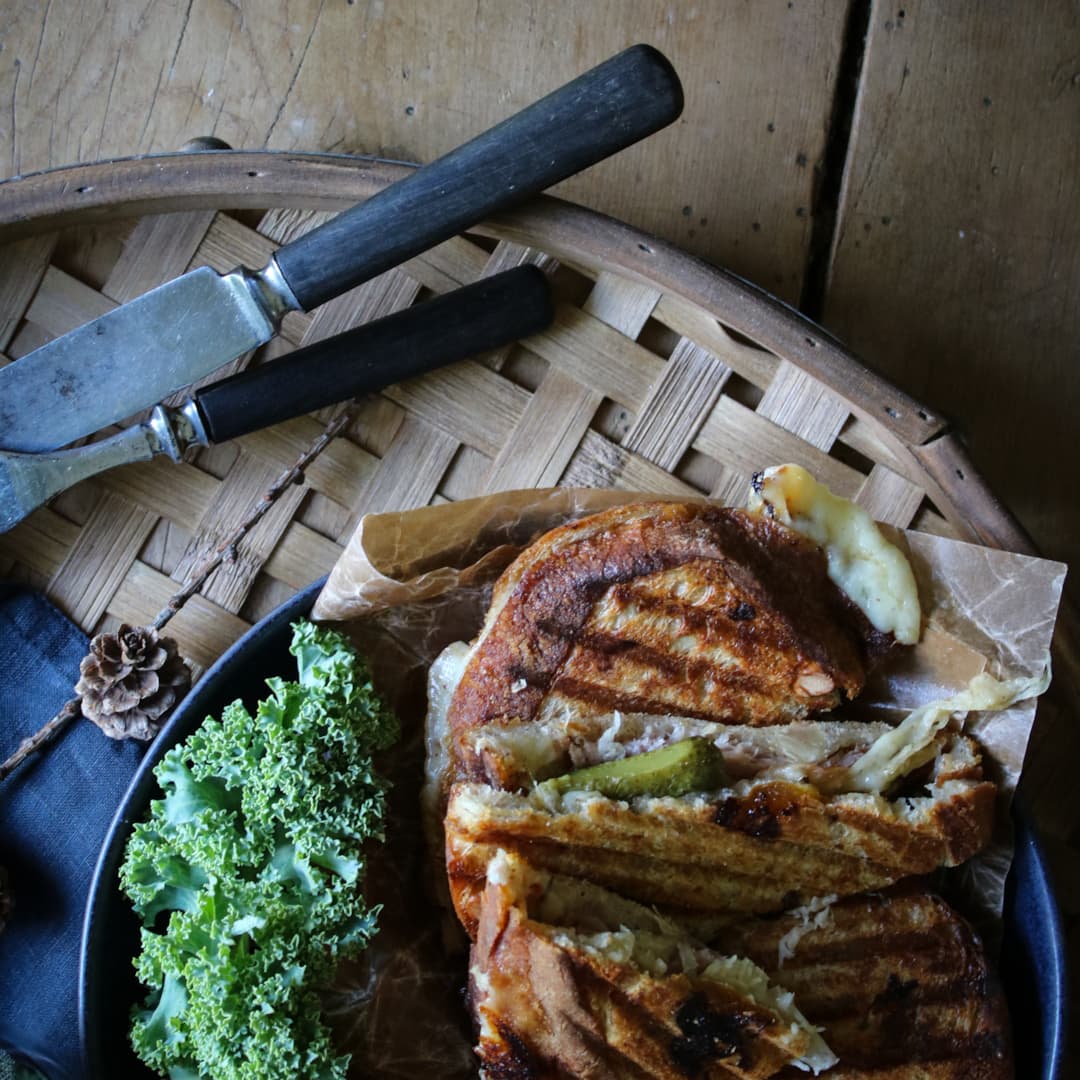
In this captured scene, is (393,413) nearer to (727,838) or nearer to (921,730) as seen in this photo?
(727,838)

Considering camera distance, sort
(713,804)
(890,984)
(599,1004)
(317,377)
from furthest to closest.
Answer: (317,377) < (890,984) < (713,804) < (599,1004)

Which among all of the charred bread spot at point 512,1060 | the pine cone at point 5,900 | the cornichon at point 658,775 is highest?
the cornichon at point 658,775

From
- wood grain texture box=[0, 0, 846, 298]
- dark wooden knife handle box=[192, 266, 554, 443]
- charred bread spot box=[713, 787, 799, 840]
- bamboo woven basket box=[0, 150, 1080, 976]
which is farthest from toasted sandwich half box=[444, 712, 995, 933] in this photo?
wood grain texture box=[0, 0, 846, 298]

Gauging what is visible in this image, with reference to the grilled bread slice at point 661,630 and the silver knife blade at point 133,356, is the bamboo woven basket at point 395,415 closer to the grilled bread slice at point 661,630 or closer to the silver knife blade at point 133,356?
the silver knife blade at point 133,356

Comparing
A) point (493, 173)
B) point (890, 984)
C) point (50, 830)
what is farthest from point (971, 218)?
point (50, 830)

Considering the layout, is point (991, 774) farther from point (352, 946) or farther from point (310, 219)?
point (310, 219)

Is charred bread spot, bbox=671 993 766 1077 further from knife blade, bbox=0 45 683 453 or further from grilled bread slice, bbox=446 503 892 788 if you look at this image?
knife blade, bbox=0 45 683 453

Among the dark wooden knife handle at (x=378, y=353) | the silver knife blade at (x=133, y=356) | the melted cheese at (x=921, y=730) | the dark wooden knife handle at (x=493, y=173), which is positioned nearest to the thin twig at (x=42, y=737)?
the silver knife blade at (x=133, y=356)
